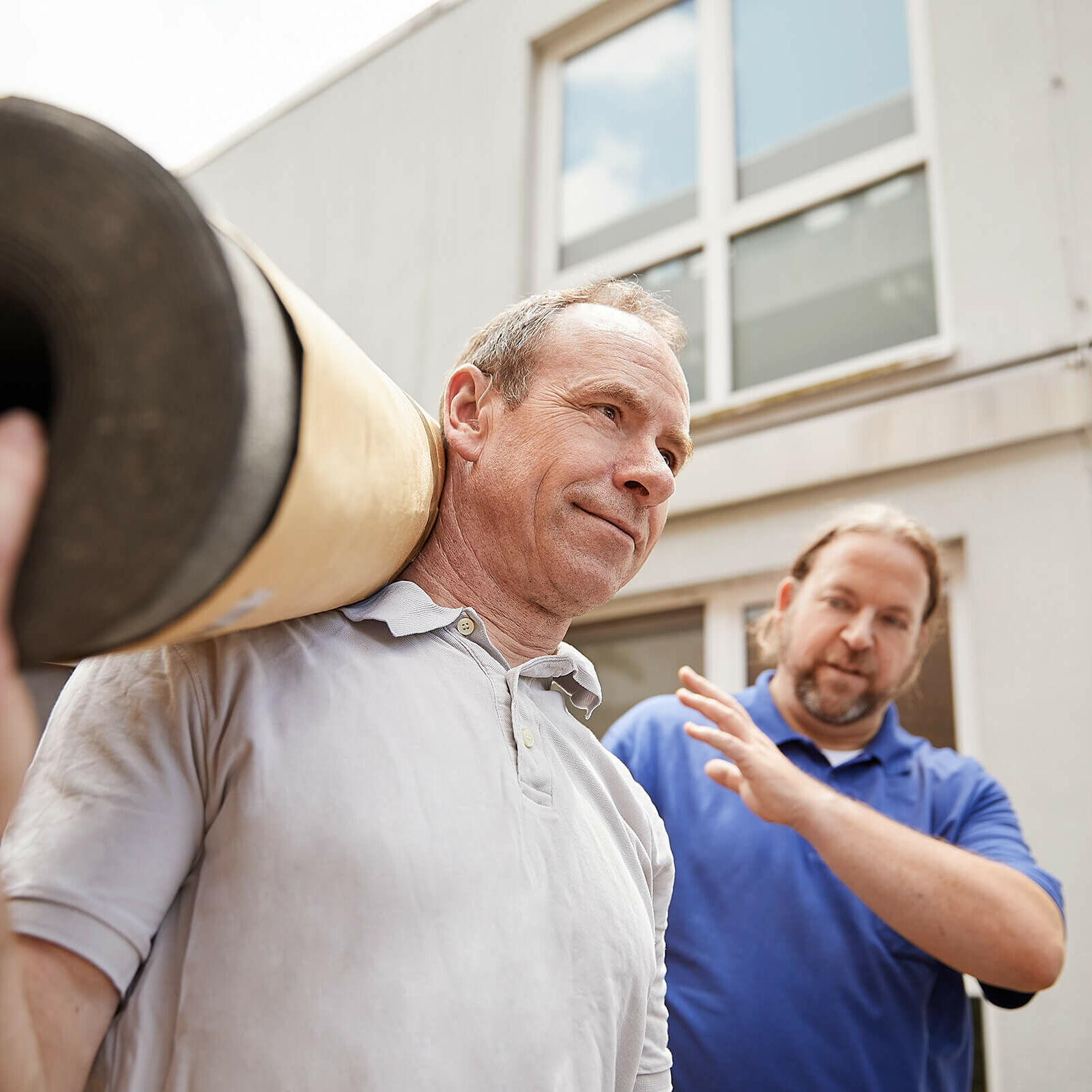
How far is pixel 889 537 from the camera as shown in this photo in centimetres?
264

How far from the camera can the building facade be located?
3359 millimetres

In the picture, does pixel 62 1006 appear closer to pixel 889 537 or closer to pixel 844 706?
pixel 844 706

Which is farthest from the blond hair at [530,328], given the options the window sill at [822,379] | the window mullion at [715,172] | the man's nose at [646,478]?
the window mullion at [715,172]

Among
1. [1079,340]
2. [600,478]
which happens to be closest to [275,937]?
[600,478]

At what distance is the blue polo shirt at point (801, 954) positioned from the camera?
206cm

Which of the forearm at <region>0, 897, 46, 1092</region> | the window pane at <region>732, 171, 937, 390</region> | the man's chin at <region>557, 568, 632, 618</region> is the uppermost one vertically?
the window pane at <region>732, 171, 937, 390</region>

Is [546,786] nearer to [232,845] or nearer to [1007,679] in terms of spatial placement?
[232,845]

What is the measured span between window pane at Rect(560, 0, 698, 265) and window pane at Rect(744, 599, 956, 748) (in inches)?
106

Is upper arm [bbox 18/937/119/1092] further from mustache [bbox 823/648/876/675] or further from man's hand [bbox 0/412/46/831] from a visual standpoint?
mustache [bbox 823/648/876/675]

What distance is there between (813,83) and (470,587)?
174 inches

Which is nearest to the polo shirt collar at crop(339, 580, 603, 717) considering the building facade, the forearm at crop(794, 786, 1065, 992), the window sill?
the forearm at crop(794, 786, 1065, 992)

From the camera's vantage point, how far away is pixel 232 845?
0.96m

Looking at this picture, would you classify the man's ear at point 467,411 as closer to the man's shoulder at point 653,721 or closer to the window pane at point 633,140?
the man's shoulder at point 653,721

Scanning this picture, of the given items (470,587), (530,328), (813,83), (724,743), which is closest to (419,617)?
(470,587)
